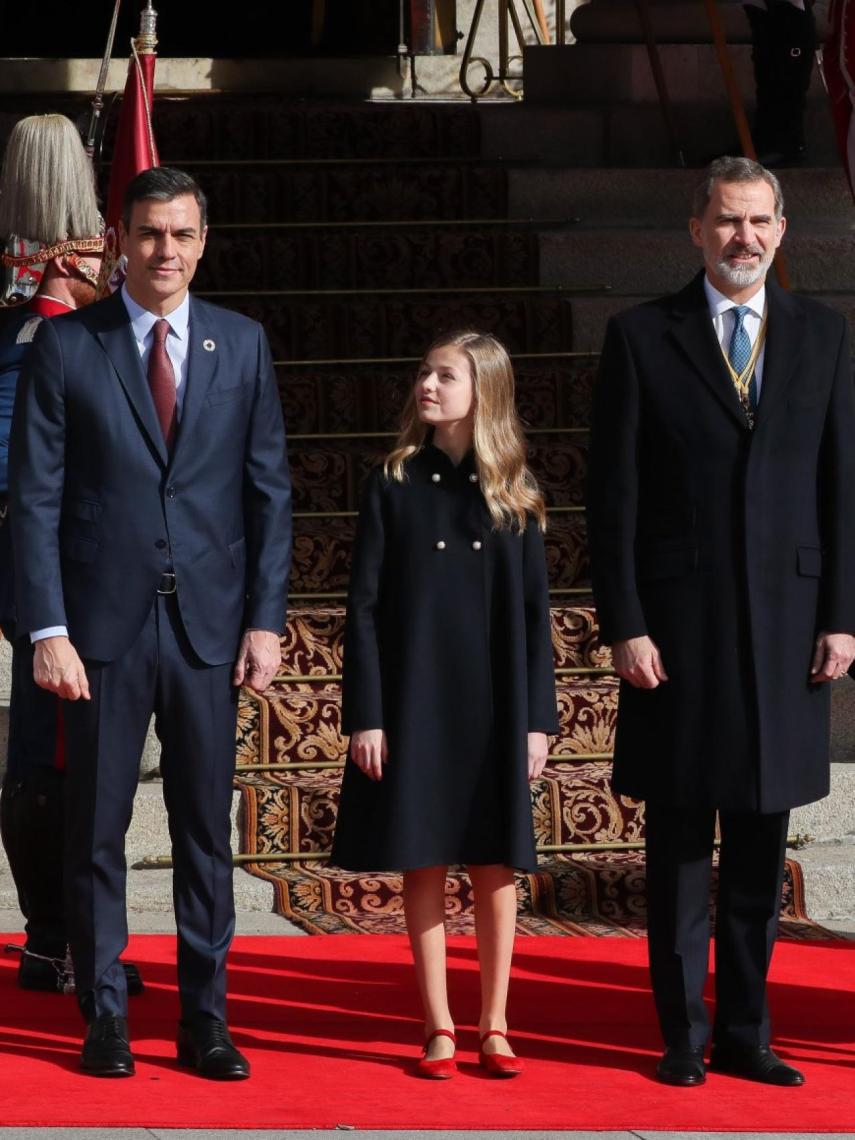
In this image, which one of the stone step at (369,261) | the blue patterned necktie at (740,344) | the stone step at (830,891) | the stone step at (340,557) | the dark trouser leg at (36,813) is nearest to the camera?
the blue patterned necktie at (740,344)

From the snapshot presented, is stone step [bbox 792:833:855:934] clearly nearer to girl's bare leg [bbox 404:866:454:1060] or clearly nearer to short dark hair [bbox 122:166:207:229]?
girl's bare leg [bbox 404:866:454:1060]

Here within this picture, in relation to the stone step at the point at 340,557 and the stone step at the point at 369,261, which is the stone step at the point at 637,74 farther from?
the stone step at the point at 340,557

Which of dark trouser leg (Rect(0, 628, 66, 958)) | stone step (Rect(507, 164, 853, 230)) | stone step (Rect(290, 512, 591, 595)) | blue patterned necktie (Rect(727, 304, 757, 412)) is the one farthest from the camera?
stone step (Rect(507, 164, 853, 230))

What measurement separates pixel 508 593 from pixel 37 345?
0.89 m

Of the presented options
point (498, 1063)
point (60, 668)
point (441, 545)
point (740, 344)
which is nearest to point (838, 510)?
point (740, 344)

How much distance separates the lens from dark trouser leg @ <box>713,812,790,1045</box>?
3.58 metres

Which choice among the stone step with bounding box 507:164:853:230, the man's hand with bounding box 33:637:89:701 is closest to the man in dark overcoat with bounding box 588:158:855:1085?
the man's hand with bounding box 33:637:89:701

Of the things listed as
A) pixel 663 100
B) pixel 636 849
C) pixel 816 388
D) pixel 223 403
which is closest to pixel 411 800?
pixel 223 403

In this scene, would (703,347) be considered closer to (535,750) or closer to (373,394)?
(535,750)

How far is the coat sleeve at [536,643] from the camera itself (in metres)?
3.67

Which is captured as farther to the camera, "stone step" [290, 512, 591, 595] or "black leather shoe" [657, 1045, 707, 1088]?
"stone step" [290, 512, 591, 595]

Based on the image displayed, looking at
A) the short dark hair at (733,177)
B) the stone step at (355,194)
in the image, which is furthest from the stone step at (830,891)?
the stone step at (355,194)

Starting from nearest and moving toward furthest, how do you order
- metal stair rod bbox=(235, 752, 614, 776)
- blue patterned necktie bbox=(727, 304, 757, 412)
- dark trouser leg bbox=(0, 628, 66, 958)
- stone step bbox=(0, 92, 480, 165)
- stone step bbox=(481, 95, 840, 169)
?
blue patterned necktie bbox=(727, 304, 757, 412) → dark trouser leg bbox=(0, 628, 66, 958) → metal stair rod bbox=(235, 752, 614, 776) → stone step bbox=(481, 95, 840, 169) → stone step bbox=(0, 92, 480, 165)

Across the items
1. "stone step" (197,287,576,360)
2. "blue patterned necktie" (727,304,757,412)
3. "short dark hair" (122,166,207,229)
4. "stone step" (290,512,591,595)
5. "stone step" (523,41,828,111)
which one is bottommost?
"stone step" (290,512,591,595)
